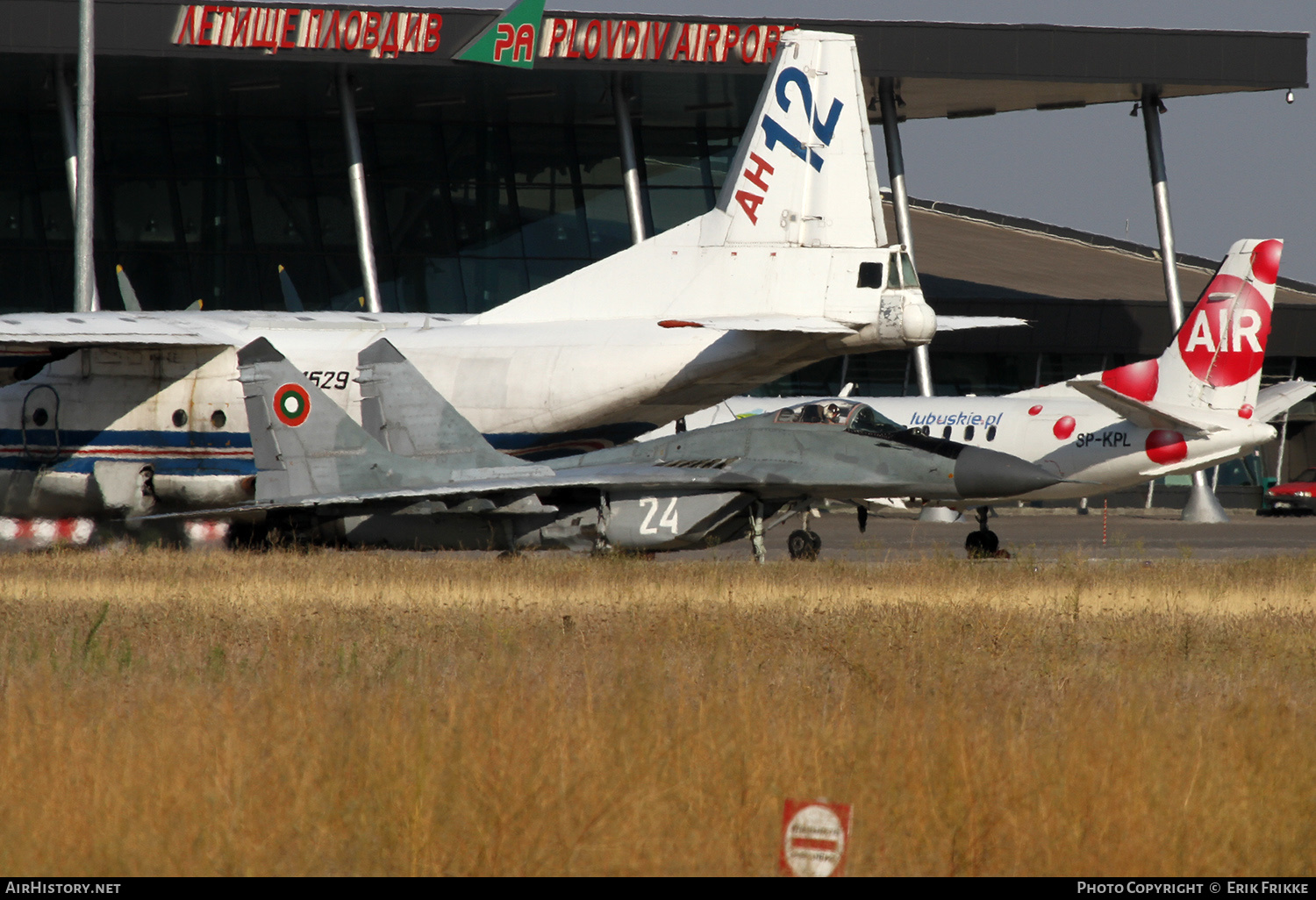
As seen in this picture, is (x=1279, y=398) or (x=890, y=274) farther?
(x=1279, y=398)

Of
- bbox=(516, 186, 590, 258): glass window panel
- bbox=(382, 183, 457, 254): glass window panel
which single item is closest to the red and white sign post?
bbox=(516, 186, 590, 258): glass window panel

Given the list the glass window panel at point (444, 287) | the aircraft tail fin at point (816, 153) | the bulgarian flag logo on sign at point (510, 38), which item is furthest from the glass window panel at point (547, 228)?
the aircraft tail fin at point (816, 153)

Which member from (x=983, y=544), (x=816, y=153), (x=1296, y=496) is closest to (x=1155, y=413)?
(x=983, y=544)

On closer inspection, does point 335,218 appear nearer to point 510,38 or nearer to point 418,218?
point 418,218

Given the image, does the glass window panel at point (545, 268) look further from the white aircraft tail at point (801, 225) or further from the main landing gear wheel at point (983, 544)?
the white aircraft tail at point (801, 225)

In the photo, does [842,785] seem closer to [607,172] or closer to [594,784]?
[594,784]

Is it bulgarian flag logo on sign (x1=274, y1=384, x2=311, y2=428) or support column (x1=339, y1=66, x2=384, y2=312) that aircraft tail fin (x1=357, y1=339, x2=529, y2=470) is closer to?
bulgarian flag logo on sign (x1=274, y1=384, x2=311, y2=428)

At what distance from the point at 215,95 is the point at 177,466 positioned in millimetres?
Answer: 22004

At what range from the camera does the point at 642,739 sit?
21.1 ft

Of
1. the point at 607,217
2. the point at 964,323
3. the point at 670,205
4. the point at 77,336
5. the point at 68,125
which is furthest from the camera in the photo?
the point at 670,205

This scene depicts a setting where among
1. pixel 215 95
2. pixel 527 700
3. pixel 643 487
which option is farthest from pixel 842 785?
pixel 215 95

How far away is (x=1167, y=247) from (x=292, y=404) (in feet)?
103

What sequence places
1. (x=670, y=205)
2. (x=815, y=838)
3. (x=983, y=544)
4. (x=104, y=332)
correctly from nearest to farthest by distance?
(x=815, y=838), (x=104, y=332), (x=983, y=544), (x=670, y=205)

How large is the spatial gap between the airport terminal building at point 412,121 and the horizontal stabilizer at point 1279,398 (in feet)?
36.8
